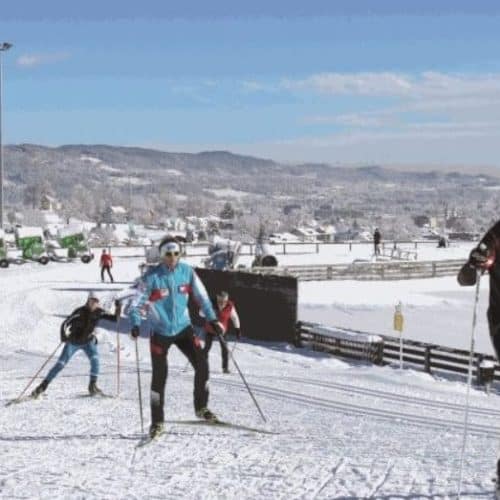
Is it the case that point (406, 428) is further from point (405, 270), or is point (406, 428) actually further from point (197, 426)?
point (405, 270)

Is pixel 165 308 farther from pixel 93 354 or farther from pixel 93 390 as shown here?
pixel 93 390

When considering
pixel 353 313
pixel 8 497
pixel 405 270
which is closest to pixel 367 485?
pixel 8 497

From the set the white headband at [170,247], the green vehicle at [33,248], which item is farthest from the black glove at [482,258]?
the green vehicle at [33,248]

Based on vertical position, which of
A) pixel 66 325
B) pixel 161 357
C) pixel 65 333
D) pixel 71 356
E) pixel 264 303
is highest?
pixel 161 357

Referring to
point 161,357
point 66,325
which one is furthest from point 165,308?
point 66,325

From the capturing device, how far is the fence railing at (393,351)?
19641 millimetres

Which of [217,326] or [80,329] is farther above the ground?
[217,326]

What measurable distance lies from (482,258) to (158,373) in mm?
3956

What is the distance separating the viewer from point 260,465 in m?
7.96

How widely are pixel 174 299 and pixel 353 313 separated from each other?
25.0 metres

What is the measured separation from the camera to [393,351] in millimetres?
21453

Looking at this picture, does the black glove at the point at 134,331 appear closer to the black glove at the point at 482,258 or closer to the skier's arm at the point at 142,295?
the skier's arm at the point at 142,295

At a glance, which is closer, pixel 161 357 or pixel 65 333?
pixel 161 357

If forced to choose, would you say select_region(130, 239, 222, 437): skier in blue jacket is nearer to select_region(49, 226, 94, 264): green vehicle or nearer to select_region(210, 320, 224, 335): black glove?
select_region(210, 320, 224, 335): black glove
